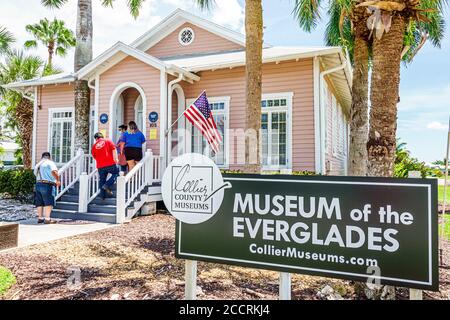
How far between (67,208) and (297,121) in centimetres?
732

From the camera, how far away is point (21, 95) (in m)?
17.8

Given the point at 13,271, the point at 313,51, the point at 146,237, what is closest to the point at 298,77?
the point at 313,51

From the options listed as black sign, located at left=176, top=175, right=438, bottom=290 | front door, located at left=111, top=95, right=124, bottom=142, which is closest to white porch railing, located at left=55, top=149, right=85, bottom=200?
front door, located at left=111, top=95, right=124, bottom=142

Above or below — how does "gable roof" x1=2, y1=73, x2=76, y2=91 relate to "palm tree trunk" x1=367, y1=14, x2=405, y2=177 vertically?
above

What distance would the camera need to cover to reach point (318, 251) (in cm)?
264

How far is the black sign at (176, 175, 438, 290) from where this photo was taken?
7.97 feet

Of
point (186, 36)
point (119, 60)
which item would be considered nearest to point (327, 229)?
point (119, 60)

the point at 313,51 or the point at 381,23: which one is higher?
the point at 313,51

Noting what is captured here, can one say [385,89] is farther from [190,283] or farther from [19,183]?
[19,183]

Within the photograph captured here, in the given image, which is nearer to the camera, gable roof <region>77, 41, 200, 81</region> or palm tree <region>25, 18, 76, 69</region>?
gable roof <region>77, 41, 200, 81</region>

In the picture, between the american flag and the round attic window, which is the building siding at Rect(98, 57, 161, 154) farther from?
the round attic window

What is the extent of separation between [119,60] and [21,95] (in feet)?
33.2

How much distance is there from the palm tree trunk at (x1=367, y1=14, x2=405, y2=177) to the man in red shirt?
7031 millimetres
